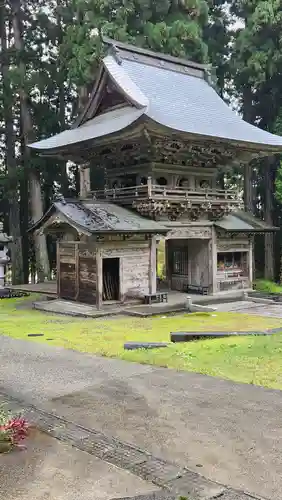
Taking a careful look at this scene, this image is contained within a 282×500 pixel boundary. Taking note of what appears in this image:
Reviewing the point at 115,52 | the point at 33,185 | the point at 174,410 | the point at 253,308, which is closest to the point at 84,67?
the point at 115,52

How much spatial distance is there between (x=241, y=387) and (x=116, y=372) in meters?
2.16

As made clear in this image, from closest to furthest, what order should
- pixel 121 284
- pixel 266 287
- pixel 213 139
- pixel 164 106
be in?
pixel 121 284 < pixel 213 139 < pixel 164 106 < pixel 266 287

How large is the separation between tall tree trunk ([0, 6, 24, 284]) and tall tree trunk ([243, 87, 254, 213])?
40.0ft

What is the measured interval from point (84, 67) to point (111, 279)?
1002 cm

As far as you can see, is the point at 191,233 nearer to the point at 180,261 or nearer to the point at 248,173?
the point at 180,261

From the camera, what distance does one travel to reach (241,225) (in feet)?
71.5

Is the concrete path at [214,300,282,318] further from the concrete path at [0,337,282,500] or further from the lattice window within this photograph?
the concrete path at [0,337,282,500]

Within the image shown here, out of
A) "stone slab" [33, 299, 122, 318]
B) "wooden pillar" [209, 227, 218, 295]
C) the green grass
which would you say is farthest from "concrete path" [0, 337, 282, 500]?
the green grass

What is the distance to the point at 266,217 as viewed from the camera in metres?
28.7

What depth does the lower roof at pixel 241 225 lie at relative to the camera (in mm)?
21094

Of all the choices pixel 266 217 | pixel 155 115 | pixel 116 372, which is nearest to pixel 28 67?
pixel 155 115

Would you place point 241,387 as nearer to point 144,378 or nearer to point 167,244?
point 144,378

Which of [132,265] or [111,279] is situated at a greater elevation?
[132,265]

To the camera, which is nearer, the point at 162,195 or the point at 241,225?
the point at 162,195
